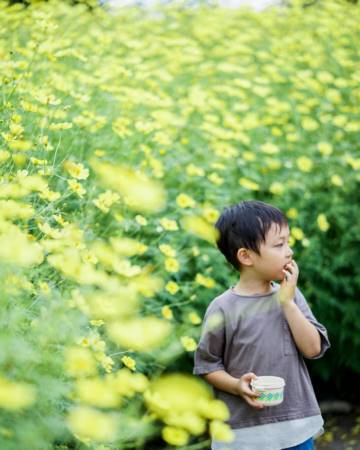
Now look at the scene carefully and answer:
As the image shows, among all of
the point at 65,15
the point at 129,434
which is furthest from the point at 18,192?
the point at 65,15

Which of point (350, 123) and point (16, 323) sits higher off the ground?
point (16, 323)

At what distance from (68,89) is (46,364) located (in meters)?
1.52

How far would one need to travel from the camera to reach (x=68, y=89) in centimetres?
266

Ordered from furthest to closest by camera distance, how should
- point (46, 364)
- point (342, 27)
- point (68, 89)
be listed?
point (342, 27) < point (68, 89) < point (46, 364)

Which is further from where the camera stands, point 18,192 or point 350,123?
point 350,123

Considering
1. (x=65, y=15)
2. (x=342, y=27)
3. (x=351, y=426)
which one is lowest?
(x=351, y=426)

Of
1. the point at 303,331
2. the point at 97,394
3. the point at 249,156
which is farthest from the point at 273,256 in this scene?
the point at 249,156

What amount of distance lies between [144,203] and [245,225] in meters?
0.31

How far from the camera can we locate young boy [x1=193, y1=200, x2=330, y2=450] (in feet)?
6.13

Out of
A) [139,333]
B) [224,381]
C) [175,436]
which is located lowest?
[224,381]

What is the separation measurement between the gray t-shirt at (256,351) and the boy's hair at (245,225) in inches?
5.6

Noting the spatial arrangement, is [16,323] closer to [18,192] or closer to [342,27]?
[18,192]

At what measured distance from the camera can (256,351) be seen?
1886mm

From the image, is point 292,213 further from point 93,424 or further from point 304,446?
point 93,424
